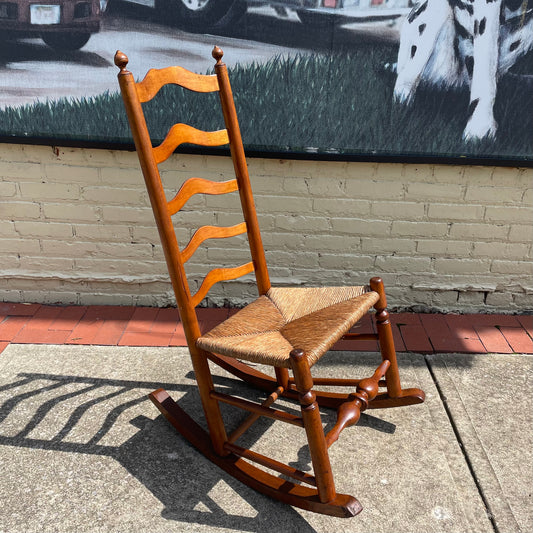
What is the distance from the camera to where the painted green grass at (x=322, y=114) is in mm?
2418

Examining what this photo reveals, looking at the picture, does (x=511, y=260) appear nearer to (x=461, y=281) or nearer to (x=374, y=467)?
(x=461, y=281)

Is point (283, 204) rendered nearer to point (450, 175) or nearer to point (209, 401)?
point (450, 175)

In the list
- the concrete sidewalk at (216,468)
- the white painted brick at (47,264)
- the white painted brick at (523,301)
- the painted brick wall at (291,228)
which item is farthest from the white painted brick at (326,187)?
the white painted brick at (47,264)

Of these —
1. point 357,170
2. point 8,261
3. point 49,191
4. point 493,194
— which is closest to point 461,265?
point 493,194

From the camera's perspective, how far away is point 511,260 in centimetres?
275

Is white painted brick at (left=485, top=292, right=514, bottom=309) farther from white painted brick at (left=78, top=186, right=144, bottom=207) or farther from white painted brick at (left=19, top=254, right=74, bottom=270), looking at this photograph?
white painted brick at (left=19, top=254, right=74, bottom=270)

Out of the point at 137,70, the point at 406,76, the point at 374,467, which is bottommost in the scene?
the point at 374,467

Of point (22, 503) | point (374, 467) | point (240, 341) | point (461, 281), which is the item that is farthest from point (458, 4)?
point (22, 503)

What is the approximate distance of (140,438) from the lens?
2.01m

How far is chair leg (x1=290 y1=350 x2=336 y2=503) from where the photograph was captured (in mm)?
1497

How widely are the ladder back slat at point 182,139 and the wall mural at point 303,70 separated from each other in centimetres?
64

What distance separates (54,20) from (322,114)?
48.8 inches

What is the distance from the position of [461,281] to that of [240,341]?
5.07 ft

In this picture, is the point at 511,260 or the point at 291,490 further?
the point at 511,260
